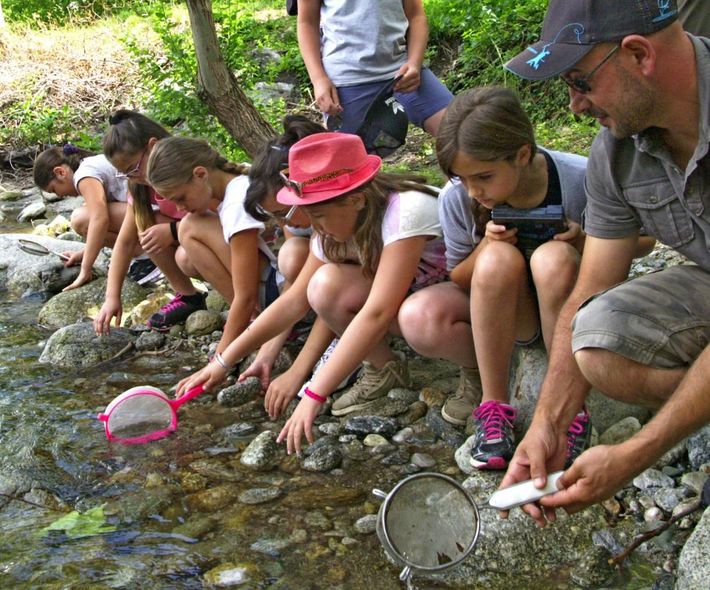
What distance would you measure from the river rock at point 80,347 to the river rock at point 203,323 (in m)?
0.35

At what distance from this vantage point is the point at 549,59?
2.10 m

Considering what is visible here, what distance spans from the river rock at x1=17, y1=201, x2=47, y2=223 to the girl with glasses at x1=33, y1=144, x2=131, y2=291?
9.11ft

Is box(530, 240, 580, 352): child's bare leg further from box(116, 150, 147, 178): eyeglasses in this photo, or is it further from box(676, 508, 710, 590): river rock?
box(116, 150, 147, 178): eyeglasses

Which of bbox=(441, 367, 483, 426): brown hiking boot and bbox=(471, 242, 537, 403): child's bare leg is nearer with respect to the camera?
bbox=(471, 242, 537, 403): child's bare leg

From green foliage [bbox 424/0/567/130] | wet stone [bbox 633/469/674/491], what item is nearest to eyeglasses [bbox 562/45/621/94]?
wet stone [bbox 633/469/674/491]

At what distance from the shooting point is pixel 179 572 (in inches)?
101

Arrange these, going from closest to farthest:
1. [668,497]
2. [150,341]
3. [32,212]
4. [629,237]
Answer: [629,237], [668,497], [150,341], [32,212]

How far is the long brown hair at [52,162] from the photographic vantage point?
5.86 meters

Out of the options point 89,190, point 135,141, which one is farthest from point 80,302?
point 135,141

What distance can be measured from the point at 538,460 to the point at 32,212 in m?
7.51

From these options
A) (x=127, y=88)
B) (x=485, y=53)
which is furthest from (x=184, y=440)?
(x=127, y=88)

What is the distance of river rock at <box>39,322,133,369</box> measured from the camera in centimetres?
451

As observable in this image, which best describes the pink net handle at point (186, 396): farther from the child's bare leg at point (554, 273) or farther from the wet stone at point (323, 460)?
the child's bare leg at point (554, 273)

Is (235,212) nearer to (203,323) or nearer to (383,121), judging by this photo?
(383,121)
